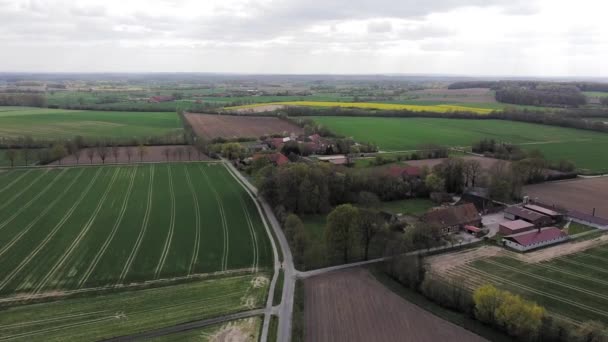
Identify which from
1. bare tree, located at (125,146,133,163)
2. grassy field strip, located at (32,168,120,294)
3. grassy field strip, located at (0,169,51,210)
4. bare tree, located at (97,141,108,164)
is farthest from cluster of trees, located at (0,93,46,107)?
grassy field strip, located at (32,168,120,294)

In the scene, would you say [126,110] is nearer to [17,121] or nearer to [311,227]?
[17,121]

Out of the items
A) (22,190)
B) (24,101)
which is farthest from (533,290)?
(24,101)

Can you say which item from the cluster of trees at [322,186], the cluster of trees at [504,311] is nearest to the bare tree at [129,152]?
the cluster of trees at [322,186]

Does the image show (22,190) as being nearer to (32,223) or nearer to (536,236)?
(32,223)

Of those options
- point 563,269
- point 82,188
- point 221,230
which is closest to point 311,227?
point 221,230

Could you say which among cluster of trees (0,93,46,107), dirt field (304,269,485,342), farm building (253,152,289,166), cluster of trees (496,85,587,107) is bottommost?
dirt field (304,269,485,342)

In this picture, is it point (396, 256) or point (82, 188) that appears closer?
point (396, 256)

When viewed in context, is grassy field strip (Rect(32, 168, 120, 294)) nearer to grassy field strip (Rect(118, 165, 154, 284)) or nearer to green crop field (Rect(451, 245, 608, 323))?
grassy field strip (Rect(118, 165, 154, 284))
